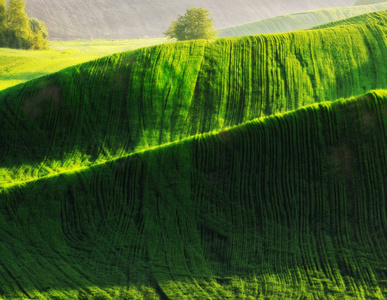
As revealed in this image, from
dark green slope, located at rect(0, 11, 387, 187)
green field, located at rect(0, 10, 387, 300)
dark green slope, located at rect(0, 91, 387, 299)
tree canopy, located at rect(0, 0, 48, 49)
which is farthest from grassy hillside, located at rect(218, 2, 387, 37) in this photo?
dark green slope, located at rect(0, 91, 387, 299)

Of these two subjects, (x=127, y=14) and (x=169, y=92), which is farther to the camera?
(x=127, y=14)

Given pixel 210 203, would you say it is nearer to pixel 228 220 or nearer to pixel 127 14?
pixel 228 220

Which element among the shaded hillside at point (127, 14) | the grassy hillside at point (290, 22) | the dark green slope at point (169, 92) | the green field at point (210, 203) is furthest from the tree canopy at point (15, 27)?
the green field at point (210, 203)

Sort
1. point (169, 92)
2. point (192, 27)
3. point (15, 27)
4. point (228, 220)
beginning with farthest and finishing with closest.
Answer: point (192, 27) < point (15, 27) < point (169, 92) < point (228, 220)

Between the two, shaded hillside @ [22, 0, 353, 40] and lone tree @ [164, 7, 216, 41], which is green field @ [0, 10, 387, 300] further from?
shaded hillside @ [22, 0, 353, 40]

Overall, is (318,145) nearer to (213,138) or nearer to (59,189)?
(213,138)

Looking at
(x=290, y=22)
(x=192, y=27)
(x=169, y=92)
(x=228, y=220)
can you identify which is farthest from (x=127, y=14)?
(x=228, y=220)

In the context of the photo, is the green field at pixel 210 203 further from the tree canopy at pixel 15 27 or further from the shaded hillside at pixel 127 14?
the shaded hillside at pixel 127 14
